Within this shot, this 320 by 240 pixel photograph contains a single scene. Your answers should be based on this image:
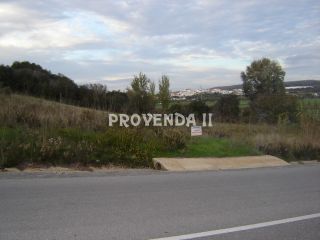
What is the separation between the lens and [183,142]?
15219mm

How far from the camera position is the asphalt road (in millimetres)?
6121

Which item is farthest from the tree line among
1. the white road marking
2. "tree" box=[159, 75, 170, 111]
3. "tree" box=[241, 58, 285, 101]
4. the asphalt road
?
"tree" box=[241, 58, 285, 101]

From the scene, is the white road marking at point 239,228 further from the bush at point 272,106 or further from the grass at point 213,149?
the bush at point 272,106

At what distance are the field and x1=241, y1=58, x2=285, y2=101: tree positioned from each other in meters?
52.0

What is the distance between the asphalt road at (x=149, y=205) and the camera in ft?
20.1

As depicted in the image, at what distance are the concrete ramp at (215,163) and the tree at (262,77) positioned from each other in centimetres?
5516

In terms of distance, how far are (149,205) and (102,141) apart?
20.5 ft

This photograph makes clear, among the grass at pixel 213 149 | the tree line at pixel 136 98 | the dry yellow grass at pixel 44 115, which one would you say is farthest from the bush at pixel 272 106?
the dry yellow grass at pixel 44 115

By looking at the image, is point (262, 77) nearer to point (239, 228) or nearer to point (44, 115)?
point (44, 115)

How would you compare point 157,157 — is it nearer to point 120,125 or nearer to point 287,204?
point 120,125

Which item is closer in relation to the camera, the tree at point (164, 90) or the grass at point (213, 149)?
the grass at point (213, 149)

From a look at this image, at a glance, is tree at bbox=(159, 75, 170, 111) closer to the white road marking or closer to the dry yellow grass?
the dry yellow grass

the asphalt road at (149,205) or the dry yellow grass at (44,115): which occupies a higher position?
the dry yellow grass at (44,115)

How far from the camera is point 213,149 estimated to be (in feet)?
51.3
